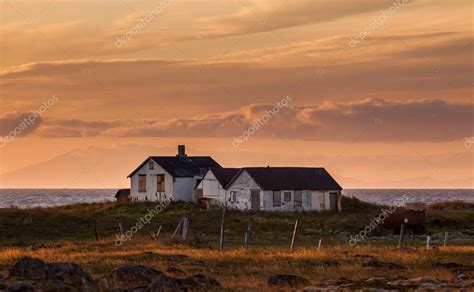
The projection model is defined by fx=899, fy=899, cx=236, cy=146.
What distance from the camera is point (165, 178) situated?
91062mm

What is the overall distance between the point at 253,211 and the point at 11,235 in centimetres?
2951

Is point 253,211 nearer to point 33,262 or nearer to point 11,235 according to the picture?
point 11,235

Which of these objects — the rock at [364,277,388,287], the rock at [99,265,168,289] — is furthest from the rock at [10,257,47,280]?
the rock at [364,277,388,287]

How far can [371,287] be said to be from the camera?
26641 millimetres

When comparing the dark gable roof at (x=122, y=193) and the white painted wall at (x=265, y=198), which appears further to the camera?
the dark gable roof at (x=122, y=193)

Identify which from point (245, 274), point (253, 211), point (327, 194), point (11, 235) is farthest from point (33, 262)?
point (327, 194)

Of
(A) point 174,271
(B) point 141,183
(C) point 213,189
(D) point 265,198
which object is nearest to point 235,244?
(A) point 174,271

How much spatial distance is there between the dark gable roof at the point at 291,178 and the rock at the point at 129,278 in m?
56.8

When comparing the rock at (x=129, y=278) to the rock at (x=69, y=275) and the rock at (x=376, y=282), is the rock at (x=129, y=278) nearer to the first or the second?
the rock at (x=69, y=275)

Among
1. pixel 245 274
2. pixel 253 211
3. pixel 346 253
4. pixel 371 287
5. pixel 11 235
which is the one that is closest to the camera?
pixel 371 287

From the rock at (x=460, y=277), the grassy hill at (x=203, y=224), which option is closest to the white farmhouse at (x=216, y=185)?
the grassy hill at (x=203, y=224)

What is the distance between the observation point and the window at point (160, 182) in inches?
3575

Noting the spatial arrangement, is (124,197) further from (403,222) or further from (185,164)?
(403,222)

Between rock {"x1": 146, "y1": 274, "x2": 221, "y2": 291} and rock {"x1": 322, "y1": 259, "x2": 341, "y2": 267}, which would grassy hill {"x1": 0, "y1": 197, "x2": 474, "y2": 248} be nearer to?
rock {"x1": 322, "y1": 259, "x2": 341, "y2": 267}
